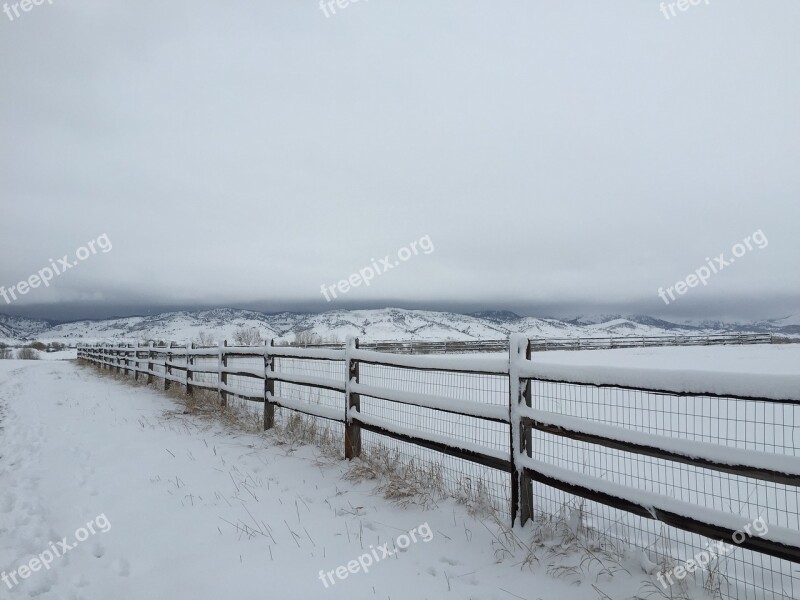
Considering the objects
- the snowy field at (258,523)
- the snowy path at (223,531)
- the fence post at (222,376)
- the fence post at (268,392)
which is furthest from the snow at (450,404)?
the fence post at (222,376)

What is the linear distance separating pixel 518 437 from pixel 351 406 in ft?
8.88

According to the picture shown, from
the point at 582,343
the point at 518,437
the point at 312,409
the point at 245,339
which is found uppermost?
the point at 518,437

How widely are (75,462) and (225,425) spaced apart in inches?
97.1

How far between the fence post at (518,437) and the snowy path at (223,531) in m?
0.41

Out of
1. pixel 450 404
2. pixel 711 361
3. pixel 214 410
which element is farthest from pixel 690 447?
pixel 711 361

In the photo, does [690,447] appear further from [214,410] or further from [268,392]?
[214,410]

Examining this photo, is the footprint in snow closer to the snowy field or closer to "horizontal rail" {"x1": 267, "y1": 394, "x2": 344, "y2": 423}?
the snowy field

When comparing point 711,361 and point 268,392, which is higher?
point 268,392

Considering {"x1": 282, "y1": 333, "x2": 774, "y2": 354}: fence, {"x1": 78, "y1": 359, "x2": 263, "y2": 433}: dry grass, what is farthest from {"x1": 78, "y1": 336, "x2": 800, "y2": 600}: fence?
{"x1": 282, "y1": 333, "x2": 774, "y2": 354}: fence

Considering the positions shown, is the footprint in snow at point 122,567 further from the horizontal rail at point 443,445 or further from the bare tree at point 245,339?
the bare tree at point 245,339

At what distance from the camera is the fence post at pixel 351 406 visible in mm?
6043

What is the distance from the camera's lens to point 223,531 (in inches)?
165

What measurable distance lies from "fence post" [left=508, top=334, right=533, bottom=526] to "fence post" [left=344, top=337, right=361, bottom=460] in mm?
2523

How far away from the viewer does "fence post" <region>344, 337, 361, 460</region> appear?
6.04 meters
